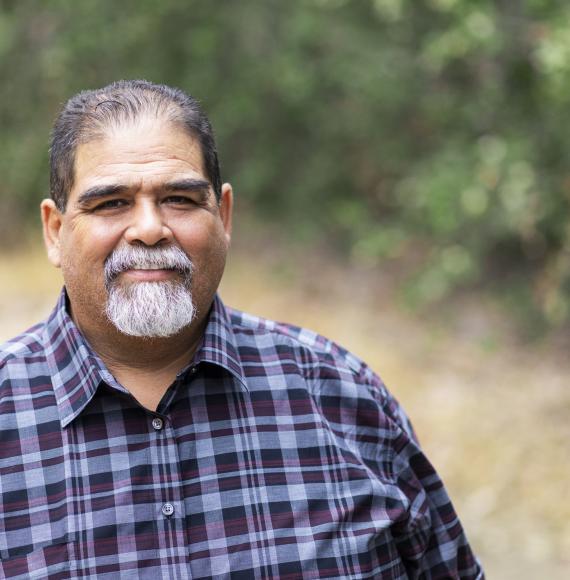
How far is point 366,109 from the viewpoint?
8.12m

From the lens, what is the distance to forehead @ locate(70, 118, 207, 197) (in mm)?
2055

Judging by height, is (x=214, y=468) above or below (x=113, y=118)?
below

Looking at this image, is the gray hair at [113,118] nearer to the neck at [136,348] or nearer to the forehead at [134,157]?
the forehead at [134,157]

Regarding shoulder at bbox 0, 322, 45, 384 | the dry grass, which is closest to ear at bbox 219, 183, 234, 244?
shoulder at bbox 0, 322, 45, 384

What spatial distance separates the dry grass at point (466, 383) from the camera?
4.96m

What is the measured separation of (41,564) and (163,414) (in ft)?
1.35

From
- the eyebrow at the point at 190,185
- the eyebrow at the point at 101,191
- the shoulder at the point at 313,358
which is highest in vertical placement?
the eyebrow at the point at 190,185

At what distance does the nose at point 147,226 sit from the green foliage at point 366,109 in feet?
11.5

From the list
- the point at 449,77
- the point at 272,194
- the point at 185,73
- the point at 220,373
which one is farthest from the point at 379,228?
the point at 220,373

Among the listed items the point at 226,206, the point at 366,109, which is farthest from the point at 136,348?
the point at 366,109

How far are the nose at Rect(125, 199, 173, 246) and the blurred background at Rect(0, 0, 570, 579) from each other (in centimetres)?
329

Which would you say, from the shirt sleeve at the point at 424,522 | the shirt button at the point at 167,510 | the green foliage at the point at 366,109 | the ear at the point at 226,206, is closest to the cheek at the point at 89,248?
the ear at the point at 226,206

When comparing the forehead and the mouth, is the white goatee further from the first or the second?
the forehead

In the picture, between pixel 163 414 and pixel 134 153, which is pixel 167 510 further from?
pixel 134 153
